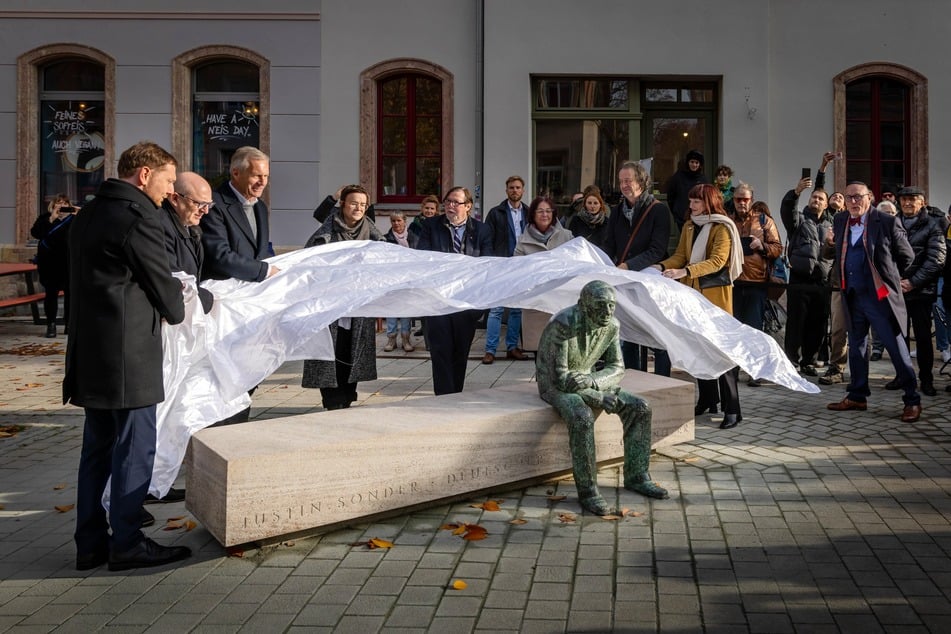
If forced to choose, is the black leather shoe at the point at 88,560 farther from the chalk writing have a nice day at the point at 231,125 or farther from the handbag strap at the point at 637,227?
the chalk writing have a nice day at the point at 231,125

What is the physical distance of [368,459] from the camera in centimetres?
543

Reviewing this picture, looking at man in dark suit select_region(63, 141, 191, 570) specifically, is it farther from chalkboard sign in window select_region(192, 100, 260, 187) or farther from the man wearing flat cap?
chalkboard sign in window select_region(192, 100, 260, 187)

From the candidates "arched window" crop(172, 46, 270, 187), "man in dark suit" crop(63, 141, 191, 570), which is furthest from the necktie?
"arched window" crop(172, 46, 270, 187)

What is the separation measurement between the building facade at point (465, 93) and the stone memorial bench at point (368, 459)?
33.8 feet

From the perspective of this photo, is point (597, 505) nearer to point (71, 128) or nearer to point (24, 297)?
point (24, 297)

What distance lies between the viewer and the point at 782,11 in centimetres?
1611

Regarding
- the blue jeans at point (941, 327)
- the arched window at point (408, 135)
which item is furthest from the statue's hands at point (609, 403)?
the arched window at point (408, 135)

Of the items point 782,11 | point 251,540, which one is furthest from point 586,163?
point 251,540

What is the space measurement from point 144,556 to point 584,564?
84.4 inches

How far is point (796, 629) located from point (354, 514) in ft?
7.77

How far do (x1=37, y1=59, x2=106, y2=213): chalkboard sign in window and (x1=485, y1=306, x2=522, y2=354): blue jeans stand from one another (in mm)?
9053

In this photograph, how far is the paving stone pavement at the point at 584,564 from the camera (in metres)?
4.27

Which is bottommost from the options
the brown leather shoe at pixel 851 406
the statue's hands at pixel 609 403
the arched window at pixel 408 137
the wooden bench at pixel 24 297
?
the brown leather shoe at pixel 851 406

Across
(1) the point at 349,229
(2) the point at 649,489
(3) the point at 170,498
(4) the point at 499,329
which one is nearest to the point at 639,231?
(1) the point at 349,229
